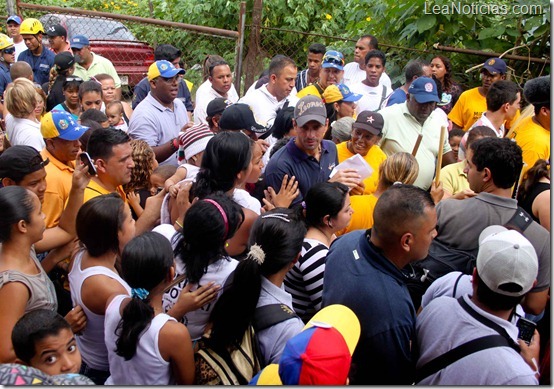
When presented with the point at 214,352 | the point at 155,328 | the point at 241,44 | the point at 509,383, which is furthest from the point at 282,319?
the point at 241,44

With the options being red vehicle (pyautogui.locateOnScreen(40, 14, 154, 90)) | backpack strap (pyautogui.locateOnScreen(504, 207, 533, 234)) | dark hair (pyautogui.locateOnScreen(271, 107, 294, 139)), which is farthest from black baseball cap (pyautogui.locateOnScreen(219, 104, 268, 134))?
red vehicle (pyautogui.locateOnScreen(40, 14, 154, 90))

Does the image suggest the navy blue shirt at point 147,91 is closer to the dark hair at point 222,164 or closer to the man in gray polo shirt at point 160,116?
the man in gray polo shirt at point 160,116

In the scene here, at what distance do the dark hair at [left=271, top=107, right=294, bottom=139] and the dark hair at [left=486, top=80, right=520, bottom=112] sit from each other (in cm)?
205

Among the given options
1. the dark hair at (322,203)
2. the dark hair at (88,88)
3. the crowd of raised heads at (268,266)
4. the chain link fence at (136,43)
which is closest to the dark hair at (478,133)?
the crowd of raised heads at (268,266)

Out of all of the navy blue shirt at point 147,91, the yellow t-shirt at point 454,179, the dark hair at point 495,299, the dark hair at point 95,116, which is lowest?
the navy blue shirt at point 147,91

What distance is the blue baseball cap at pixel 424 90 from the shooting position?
5289mm

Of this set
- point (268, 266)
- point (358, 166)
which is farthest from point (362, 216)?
point (268, 266)

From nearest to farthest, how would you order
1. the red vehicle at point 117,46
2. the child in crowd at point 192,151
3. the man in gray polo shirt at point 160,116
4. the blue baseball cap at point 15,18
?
the child in crowd at point 192,151 → the man in gray polo shirt at point 160,116 → the blue baseball cap at point 15,18 → the red vehicle at point 117,46

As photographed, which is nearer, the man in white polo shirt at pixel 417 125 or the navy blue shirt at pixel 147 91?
the man in white polo shirt at pixel 417 125

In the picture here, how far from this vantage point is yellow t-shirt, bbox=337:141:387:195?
14.9 ft

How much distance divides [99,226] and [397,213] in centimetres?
152

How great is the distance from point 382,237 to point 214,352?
3.11ft

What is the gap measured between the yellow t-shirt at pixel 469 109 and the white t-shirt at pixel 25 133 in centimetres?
470

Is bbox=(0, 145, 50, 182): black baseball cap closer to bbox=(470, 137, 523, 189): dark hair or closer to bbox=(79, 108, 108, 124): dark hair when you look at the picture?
bbox=(79, 108, 108, 124): dark hair
